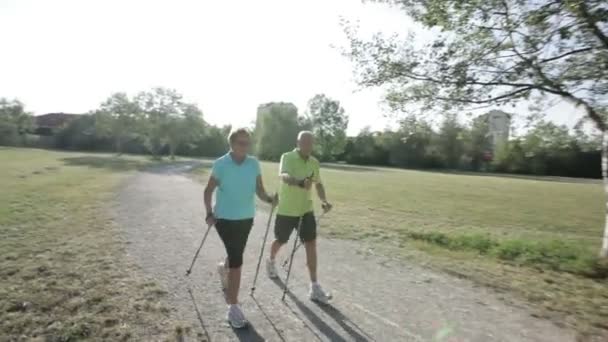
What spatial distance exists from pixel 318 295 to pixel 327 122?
10000 cm

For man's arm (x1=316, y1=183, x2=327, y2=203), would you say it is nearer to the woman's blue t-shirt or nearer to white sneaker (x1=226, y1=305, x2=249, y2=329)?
the woman's blue t-shirt


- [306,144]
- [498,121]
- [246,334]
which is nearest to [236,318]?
[246,334]

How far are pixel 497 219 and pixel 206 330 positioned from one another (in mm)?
15531

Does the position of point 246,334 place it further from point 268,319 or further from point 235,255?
point 235,255

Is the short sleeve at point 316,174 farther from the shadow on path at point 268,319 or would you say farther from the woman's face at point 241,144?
the shadow on path at point 268,319

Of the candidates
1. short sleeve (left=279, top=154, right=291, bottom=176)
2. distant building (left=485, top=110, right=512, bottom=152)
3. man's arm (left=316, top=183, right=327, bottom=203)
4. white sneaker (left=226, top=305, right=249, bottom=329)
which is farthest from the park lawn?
distant building (left=485, top=110, right=512, bottom=152)

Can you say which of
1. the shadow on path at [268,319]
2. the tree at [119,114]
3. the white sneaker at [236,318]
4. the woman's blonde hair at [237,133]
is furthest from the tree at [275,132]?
the white sneaker at [236,318]

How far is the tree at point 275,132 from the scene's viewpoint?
272 feet

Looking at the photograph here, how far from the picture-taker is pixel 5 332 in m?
4.10

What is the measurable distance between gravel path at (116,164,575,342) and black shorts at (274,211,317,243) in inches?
29.4

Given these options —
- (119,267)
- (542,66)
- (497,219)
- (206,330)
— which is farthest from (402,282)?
(497,219)

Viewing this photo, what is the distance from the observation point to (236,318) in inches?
176

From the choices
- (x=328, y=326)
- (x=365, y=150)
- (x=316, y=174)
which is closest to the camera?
(x=328, y=326)

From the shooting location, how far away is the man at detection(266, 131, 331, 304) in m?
5.49
